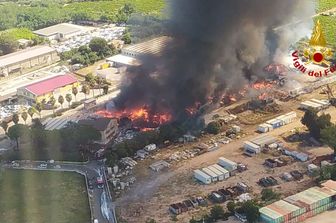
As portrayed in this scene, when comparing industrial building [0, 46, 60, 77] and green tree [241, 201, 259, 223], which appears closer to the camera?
green tree [241, 201, 259, 223]

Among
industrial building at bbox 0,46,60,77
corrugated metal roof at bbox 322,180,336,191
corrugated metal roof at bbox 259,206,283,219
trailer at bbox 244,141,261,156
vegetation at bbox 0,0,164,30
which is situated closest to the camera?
corrugated metal roof at bbox 259,206,283,219

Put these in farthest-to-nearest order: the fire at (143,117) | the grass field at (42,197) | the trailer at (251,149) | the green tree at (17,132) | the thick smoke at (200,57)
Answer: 1. the thick smoke at (200,57)
2. the fire at (143,117)
3. the green tree at (17,132)
4. the trailer at (251,149)
5. the grass field at (42,197)

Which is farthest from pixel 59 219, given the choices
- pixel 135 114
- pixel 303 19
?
pixel 303 19

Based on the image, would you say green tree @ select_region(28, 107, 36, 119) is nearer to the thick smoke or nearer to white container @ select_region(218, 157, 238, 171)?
the thick smoke

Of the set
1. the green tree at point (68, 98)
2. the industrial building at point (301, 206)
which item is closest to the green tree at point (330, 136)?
the industrial building at point (301, 206)

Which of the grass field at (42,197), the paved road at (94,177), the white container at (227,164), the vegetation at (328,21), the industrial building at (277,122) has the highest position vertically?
the vegetation at (328,21)

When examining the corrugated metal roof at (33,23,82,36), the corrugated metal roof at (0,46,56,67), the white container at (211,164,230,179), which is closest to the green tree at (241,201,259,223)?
the white container at (211,164,230,179)

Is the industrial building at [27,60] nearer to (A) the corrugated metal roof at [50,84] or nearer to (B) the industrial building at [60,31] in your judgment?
(B) the industrial building at [60,31]
